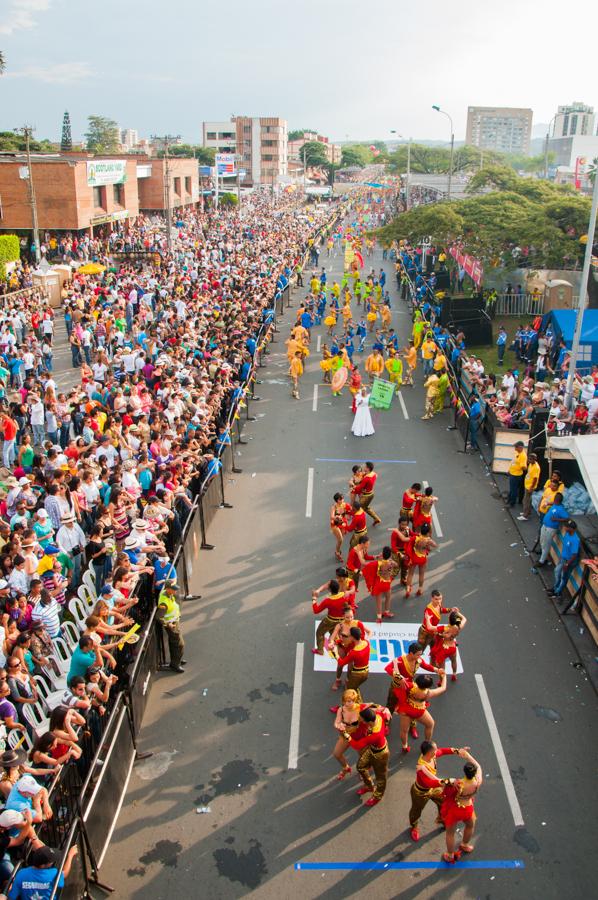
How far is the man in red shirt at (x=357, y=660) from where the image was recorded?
8.12m

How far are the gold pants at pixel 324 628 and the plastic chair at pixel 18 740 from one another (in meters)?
3.70

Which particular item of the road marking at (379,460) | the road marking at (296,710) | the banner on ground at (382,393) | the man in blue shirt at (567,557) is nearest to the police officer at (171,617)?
the road marking at (296,710)

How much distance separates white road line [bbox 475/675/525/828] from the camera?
24.0 feet

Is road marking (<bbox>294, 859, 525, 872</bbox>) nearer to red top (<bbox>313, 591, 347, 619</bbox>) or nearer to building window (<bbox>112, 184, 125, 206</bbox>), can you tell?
red top (<bbox>313, 591, 347, 619</bbox>)

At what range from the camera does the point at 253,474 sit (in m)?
15.7

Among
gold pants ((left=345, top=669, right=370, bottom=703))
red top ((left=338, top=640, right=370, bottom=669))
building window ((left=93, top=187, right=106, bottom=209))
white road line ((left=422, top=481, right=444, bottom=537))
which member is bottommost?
white road line ((left=422, top=481, right=444, bottom=537))

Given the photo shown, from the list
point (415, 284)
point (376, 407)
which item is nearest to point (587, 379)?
point (376, 407)

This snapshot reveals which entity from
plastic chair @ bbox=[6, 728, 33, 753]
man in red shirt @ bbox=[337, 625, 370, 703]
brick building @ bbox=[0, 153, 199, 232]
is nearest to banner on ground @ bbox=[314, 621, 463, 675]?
man in red shirt @ bbox=[337, 625, 370, 703]

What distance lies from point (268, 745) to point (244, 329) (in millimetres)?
16731

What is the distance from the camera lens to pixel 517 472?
13.8 meters

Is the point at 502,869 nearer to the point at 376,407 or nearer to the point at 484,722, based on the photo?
the point at 484,722

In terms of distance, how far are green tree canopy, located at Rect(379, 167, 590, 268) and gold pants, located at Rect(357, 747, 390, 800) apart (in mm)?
25154

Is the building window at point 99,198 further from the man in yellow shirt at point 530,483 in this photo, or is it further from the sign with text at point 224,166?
the sign with text at point 224,166

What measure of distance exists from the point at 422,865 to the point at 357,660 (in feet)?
7.05
